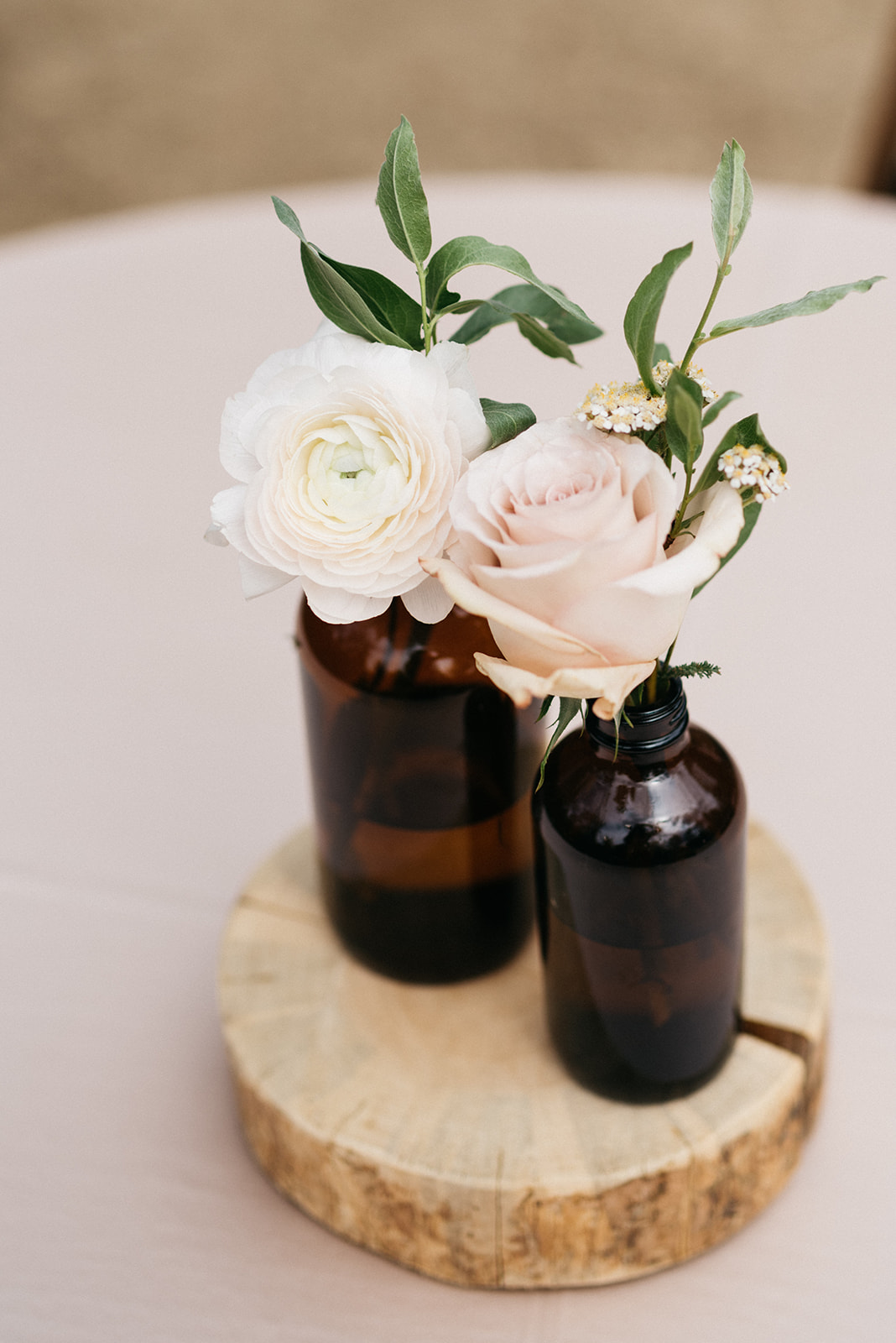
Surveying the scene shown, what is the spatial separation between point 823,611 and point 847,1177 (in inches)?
19.8

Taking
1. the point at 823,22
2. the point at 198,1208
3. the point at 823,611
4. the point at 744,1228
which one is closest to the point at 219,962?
the point at 198,1208

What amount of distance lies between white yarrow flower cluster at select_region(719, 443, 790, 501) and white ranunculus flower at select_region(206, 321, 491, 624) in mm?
109

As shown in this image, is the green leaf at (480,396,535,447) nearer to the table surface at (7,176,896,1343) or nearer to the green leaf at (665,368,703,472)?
the green leaf at (665,368,703,472)

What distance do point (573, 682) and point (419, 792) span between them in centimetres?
30

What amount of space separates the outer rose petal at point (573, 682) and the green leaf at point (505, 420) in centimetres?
12

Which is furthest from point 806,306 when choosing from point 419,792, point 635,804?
point 419,792

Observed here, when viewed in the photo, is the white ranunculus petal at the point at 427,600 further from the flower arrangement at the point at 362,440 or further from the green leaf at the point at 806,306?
the green leaf at the point at 806,306

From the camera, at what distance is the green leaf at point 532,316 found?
716mm

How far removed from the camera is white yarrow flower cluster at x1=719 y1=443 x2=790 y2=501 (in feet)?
1.87

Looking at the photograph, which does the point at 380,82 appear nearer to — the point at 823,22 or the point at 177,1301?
the point at 823,22

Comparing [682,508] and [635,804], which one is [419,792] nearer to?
[635,804]

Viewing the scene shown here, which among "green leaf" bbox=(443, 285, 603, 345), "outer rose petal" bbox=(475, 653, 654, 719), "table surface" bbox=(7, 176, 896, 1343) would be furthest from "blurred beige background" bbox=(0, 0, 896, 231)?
"outer rose petal" bbox=(475, 653, 654, 719)

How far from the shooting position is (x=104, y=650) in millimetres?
1226

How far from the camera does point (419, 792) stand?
82cm
